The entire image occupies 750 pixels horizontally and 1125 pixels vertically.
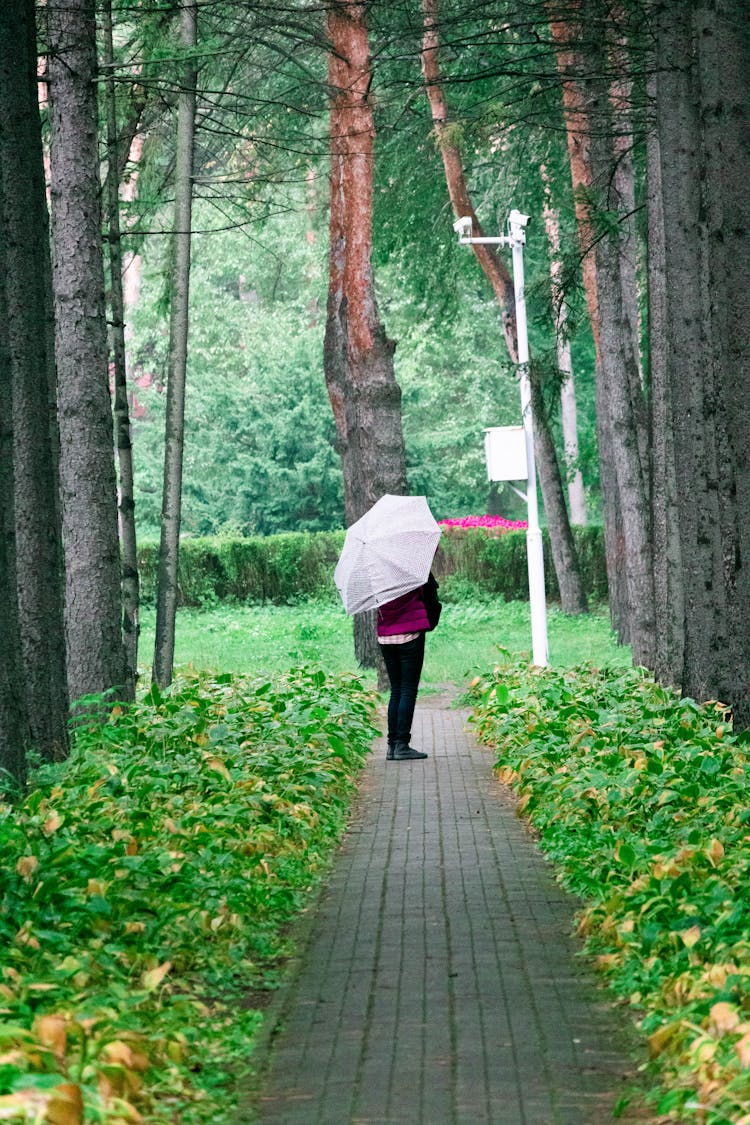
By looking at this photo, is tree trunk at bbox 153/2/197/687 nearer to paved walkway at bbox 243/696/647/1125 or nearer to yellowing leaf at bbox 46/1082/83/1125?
paved walkway at bbox 243/696/647/1125

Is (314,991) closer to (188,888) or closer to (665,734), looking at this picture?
(188,888)

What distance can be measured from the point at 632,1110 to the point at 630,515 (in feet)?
51.5

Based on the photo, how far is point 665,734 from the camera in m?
10.9

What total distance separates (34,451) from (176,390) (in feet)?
21.7

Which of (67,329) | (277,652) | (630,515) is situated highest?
(67,329)

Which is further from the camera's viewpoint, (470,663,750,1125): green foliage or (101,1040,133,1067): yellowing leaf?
(470,663,750,1125): green foliage

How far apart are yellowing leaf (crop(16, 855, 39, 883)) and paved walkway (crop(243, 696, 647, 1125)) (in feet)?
4.03

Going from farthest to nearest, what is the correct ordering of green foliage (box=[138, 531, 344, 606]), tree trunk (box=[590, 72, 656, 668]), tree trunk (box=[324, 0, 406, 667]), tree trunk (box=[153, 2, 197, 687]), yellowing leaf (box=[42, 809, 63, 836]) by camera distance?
green foliage (box=[138, 531, 344, 606]) → tree trunk (box=[590, 72, 656, 668]) → tree trunk (box=[324, 0, 406, 667]) → tree trunk (box=[153, 2, 197, 687]) → yellowing leaf (box=[42, 809, 63, 836])

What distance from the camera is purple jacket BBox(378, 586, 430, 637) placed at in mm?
12797

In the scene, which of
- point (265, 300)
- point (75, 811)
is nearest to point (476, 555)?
point (265, 300)

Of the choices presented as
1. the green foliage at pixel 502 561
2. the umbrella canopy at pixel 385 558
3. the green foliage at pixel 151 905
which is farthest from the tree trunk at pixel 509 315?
the green foliage at pixel 151 905

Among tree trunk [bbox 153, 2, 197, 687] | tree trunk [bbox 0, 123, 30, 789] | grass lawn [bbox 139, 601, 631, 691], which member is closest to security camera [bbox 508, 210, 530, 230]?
tree trunk [bbox 153, 2, 197, 687]

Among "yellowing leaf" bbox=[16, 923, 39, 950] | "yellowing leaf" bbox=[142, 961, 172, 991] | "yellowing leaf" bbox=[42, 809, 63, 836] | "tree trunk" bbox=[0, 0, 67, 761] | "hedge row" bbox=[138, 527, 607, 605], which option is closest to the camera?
"yellowing leaf" bbox=[142, 961, 172, 991]

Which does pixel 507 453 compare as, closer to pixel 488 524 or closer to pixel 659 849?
pixel 659 849
